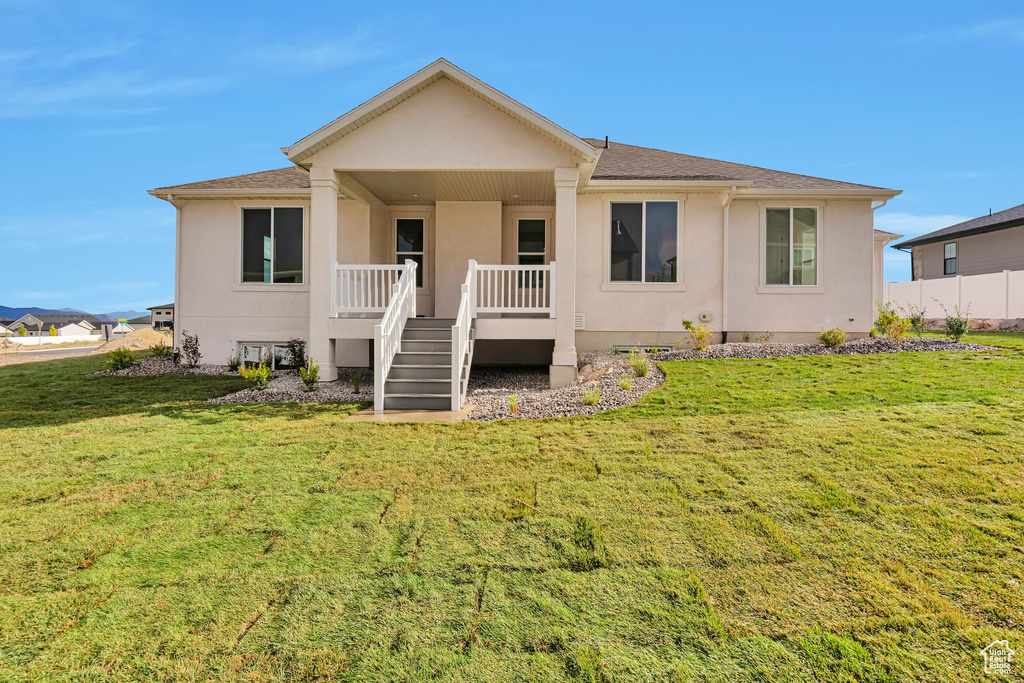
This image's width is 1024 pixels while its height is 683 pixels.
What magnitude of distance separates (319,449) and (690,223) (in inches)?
374

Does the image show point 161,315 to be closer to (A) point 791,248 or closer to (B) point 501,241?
(B) point 501,241

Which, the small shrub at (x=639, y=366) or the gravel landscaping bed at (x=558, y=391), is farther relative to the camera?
the small shrub at (x=639, y=366)

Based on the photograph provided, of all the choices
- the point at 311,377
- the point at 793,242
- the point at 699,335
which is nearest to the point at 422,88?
the point at 311,377

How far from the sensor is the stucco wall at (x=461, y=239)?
A: 514 inches

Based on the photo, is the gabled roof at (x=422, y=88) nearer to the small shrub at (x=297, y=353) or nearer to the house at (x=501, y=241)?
the house at (x=501, y=241)

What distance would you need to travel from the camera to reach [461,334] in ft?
29.2

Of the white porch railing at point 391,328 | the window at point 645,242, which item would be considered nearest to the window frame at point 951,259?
the window at point 645,242

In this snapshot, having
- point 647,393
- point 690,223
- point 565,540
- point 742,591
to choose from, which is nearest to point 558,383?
point 647,393

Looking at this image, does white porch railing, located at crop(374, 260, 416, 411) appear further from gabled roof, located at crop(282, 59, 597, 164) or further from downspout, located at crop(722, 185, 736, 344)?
downspout, located at crop(722, 185, 736, 344)

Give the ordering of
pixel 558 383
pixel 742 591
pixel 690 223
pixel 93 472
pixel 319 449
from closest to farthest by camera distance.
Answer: pixel 742 591 → pixel 93 472 → pixel 319 449 → pixel 558 383 → pixel 690 223

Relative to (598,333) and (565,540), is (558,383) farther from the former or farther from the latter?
(565,540)

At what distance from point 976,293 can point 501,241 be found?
1913 cm

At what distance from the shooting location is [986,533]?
148 inches

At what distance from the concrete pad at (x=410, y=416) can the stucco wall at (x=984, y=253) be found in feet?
86.2
